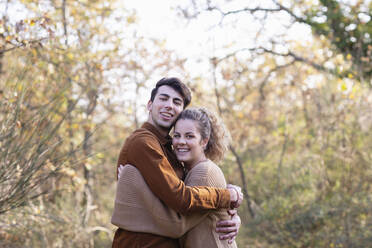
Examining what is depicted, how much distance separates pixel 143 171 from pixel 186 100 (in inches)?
32.3

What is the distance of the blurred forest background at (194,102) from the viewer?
4.05 meters

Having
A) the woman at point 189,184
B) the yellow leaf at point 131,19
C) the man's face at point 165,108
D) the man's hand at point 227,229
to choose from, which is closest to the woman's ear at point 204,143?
the woman at point 189,184

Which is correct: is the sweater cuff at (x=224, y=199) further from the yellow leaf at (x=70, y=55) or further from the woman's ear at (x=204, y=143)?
the yellow leaf at (x=70, y=55)

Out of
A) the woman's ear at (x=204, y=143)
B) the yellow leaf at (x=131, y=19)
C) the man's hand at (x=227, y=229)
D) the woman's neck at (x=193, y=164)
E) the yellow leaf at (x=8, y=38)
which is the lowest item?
the man's hand at (x=227, y=229)

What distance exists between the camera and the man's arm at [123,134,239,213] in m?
2.32

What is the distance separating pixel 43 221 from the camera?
17.6 feet

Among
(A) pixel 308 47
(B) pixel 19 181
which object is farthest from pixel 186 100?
(A) pixel 308 47

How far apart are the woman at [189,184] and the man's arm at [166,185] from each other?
0.07 m

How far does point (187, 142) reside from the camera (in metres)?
2.75

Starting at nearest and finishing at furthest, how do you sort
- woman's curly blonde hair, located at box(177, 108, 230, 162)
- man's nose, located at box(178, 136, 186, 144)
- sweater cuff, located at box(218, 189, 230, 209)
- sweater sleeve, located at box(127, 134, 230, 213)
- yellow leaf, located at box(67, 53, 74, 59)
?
sweater sleeve, located at box(127, 134, 230, 213)
sweater cuff, located at box(218, 189, 230, 209)
man's nose, located at box(178, 136, 186, 144)
woman's curly blonde hair, located at box(177, 108, 230, 162)
yellow leaf, located at box(67, 53, 74, 59)

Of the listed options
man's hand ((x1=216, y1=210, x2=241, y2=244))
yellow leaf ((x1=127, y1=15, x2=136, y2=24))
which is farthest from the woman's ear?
yellow leaf ((x1=127, y1=15, x2=136, y2=24))

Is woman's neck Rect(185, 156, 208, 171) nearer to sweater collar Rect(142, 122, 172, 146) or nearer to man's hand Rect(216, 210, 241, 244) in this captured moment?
sweater collar Rect(142, 122, 172, 146)

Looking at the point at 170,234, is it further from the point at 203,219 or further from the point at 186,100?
the point at 186,100

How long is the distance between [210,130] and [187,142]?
288mm
